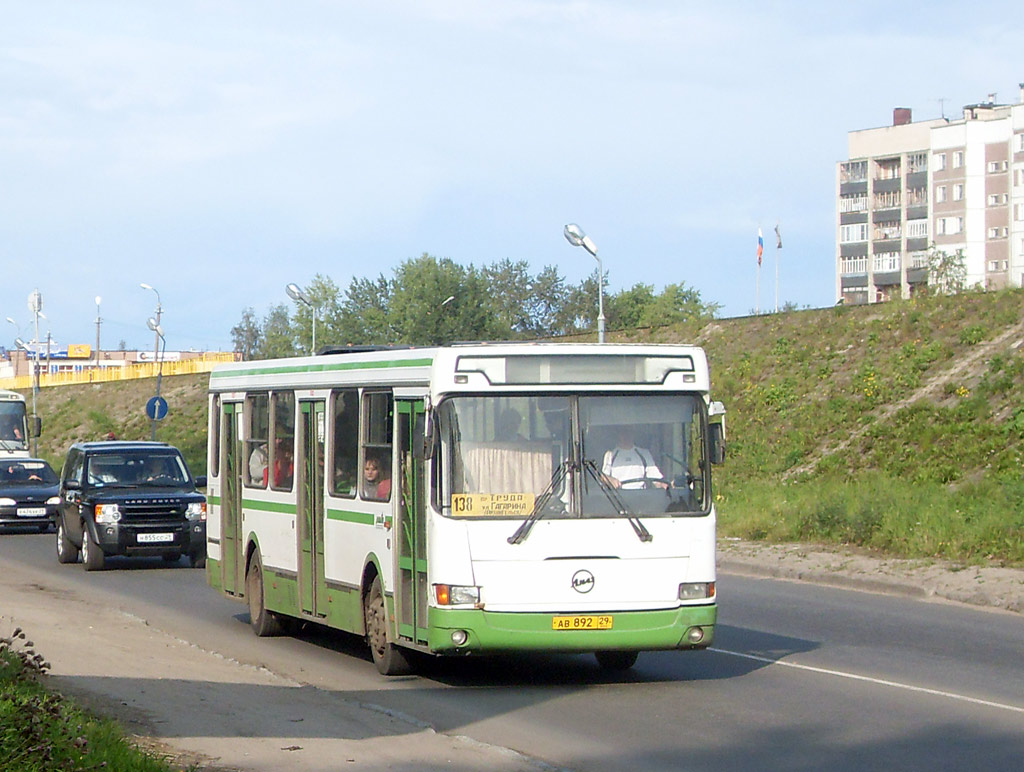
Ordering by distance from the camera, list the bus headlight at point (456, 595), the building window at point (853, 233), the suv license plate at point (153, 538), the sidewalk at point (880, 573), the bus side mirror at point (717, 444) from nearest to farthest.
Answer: the bus headlight at point (456, 595), the bus side mirror at point (717, 444), the sidewalk at point (880, 573), the suv license plate at point (153, 538), the building window at point (853, 233)

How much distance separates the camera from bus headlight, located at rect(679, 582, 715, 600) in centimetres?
1159

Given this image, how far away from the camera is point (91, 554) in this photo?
24.0m

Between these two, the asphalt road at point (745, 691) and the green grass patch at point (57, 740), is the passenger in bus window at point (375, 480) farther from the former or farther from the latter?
the green grass patch at point (57, 740)

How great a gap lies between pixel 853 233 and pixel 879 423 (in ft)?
337

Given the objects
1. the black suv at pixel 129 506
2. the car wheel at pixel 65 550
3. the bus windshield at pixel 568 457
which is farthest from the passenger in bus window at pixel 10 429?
the bus windshield at pixel 568 457

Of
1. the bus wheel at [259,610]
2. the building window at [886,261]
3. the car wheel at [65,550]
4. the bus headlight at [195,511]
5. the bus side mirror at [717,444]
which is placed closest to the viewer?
the bus side mirror at [717,444]

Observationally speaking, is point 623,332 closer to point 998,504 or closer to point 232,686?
point 998,504

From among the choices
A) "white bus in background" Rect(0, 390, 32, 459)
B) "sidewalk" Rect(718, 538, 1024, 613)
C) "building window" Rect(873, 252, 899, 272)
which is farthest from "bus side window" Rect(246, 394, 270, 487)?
"building window" Rect(873, 252, 899, 272)

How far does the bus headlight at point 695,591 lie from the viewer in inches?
456

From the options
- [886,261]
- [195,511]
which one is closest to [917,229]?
[886,261]

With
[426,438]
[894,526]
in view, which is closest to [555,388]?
[426,438]

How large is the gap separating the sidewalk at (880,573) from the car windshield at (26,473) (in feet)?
50.9

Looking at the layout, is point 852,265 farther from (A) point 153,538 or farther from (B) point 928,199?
(A) point 153,538

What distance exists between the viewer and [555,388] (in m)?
11.6
